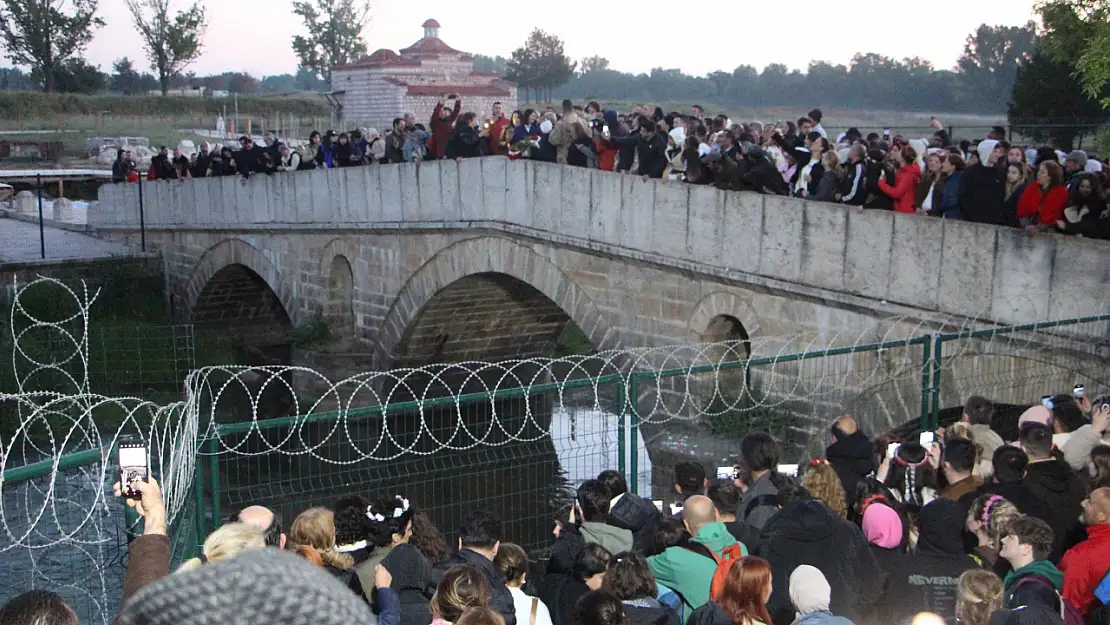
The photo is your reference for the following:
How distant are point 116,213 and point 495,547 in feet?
77.1

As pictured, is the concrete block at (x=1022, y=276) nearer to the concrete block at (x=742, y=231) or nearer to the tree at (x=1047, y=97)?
the concrete block at (x=742, y=231)

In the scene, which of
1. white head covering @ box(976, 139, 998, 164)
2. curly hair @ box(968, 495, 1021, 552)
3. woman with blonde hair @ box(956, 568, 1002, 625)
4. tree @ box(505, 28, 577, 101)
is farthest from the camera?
tree @ box(505, 28, 577, 101)

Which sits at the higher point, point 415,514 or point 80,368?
point 415,514

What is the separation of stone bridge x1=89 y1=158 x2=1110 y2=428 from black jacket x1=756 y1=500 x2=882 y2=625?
5.18 meters

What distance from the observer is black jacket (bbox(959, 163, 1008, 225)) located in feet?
32.8

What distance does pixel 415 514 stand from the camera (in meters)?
5.19

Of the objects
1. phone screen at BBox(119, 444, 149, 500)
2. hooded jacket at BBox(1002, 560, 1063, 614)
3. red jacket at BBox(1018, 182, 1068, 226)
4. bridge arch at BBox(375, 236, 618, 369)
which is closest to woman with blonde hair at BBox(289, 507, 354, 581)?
phone screen at BBox(119, 444, 149, 500)

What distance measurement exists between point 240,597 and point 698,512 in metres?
3.77

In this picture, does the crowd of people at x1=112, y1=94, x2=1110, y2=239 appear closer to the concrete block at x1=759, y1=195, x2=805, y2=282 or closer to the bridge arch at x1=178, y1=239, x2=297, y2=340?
the concrete block at x1=759, y1=195, x2=805, y2=282

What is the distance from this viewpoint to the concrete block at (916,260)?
10125 millimetres

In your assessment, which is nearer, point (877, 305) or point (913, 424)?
point (913, 424)

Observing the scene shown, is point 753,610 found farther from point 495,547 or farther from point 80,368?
point 80,368

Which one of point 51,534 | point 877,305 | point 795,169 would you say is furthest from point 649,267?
point 51,534

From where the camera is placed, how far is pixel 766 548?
4.99 meters
